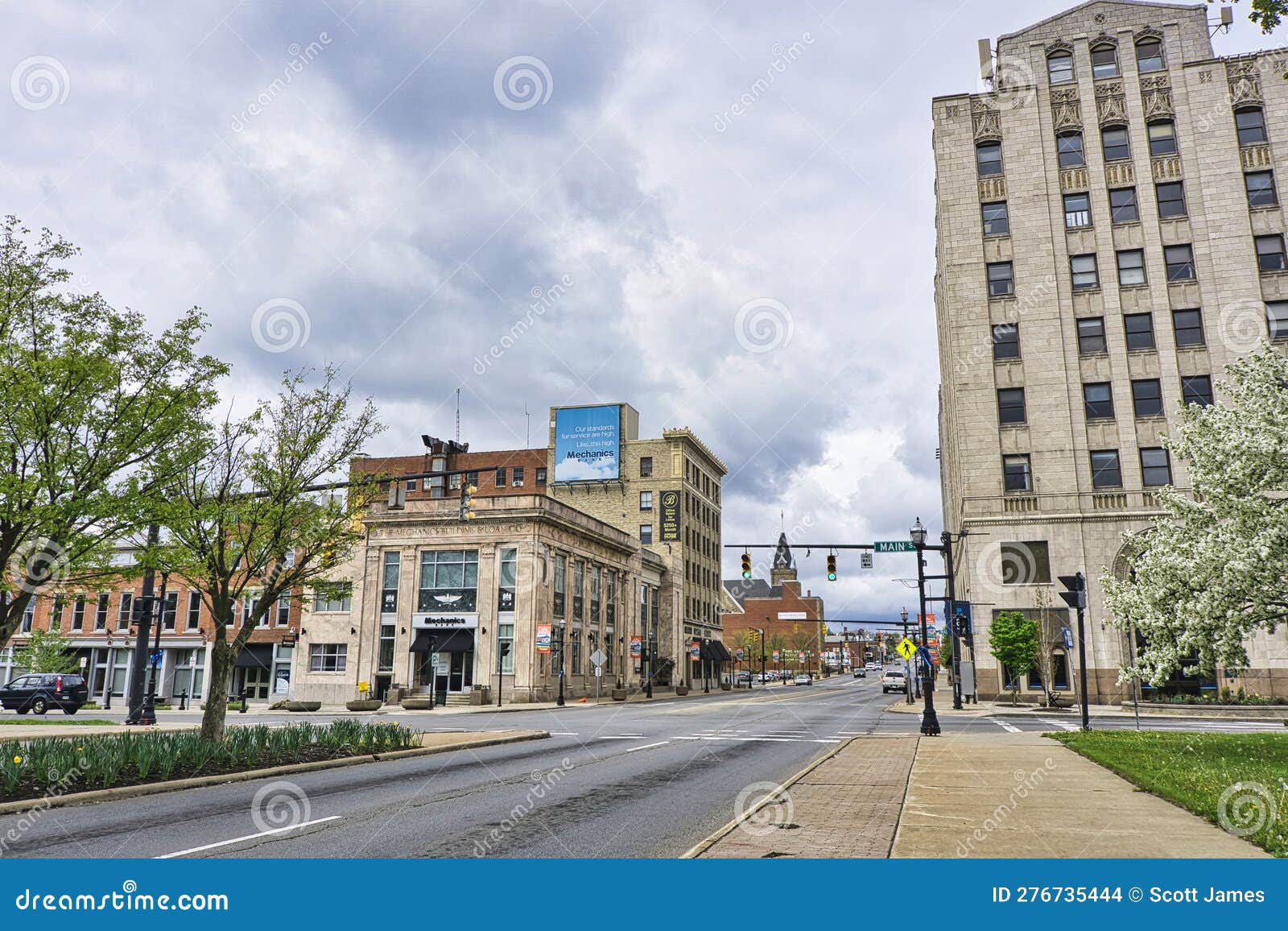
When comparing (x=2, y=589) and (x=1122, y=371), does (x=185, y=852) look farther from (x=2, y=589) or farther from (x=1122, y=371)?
(x=1122, y=371)

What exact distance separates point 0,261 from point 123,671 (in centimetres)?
5044

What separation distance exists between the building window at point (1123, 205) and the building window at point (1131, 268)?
1.79 metres

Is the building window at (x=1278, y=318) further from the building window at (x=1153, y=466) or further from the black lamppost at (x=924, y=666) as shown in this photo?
the black lamppost at (x=924, y=666)

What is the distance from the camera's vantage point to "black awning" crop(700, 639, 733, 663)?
8481 centimetres

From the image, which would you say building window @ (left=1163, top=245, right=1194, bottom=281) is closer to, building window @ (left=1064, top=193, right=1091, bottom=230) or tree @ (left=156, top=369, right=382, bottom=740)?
building window @ (left=1064, top=193, right=1091, bottom=230)

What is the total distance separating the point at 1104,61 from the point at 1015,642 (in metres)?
31.3

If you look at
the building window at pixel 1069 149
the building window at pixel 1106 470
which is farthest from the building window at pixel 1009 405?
the building window at pixel 1069 149

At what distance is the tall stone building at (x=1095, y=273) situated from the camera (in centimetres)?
4156

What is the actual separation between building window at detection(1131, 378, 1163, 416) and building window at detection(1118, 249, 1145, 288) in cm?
512

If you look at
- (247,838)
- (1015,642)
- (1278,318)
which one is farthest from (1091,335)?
(247,838)

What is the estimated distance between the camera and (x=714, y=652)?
282ft

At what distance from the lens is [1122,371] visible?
4234cm

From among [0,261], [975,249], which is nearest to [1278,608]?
[0,261]

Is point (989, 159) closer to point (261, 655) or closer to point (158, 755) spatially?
point (158, 755)
